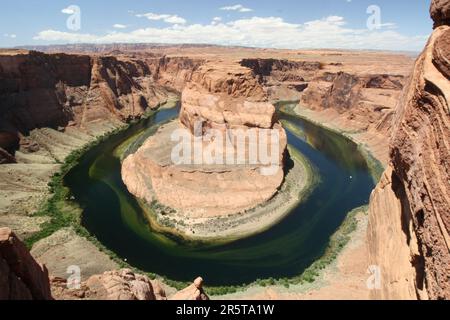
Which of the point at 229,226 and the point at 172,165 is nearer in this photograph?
the point at 229,226

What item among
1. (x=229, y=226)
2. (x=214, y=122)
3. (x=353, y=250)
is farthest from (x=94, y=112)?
(x=353, y=250)

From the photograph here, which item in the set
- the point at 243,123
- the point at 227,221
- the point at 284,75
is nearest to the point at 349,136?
the point at 243,123

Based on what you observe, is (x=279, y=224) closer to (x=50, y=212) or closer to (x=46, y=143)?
(x=50, y=212)

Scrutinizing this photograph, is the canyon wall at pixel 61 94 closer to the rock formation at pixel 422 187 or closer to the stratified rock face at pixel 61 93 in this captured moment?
the stratified rock face at pixel 61 93

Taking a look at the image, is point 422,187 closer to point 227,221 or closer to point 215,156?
point 227,221

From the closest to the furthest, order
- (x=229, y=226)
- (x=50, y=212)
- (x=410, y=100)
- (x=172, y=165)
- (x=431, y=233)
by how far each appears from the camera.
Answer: (x=431, y=233) → (x=410, y=100) → (x=229, y=226) → (x=50, y=212) → (x=172, y=165)

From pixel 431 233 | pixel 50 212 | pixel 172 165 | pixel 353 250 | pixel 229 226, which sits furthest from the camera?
pixel 172 165

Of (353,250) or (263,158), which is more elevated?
(263,158)

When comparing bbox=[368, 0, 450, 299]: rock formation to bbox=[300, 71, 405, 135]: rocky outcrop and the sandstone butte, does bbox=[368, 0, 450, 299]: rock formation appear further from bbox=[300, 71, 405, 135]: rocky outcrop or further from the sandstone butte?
bbox=[300, 71, 405, 135]: rocky outcrop
